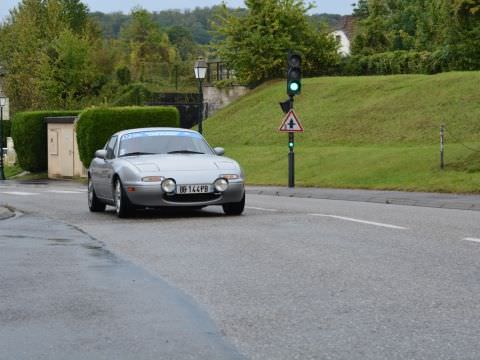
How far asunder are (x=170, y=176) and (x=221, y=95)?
45.8 meters

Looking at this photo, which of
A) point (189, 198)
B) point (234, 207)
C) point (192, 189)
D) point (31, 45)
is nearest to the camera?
point (192, 189)

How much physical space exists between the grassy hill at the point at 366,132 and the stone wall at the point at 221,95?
1.55m

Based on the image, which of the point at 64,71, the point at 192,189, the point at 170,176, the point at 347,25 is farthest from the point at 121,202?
the point at 347,25

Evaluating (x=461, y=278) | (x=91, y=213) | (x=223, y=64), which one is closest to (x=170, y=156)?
(x=91, y=213)

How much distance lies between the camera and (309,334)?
6.74 m

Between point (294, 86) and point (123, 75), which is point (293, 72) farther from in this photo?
point (123, 75)

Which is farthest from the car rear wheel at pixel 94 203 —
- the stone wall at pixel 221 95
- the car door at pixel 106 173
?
the stone wall at pixel 221 95

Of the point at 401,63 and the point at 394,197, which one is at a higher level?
the point at 401,63

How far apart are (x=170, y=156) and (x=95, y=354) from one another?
10.7m

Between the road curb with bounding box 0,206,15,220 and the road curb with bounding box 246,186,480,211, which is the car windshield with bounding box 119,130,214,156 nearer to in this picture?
the road curb with bounding box 0,206,15,220

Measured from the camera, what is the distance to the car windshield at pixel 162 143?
17.4m

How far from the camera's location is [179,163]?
16.3m

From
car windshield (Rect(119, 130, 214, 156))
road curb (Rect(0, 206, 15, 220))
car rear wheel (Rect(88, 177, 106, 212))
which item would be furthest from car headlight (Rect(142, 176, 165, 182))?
road curb (Rect(0, 206, 15, 220))

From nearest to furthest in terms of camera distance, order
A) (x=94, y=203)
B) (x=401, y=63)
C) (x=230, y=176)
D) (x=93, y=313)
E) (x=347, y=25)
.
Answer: (x=93, y=313) → (x=230, y=176) → (x=94, y=203) → (x=401, y=63) → (x=347, y=25)
